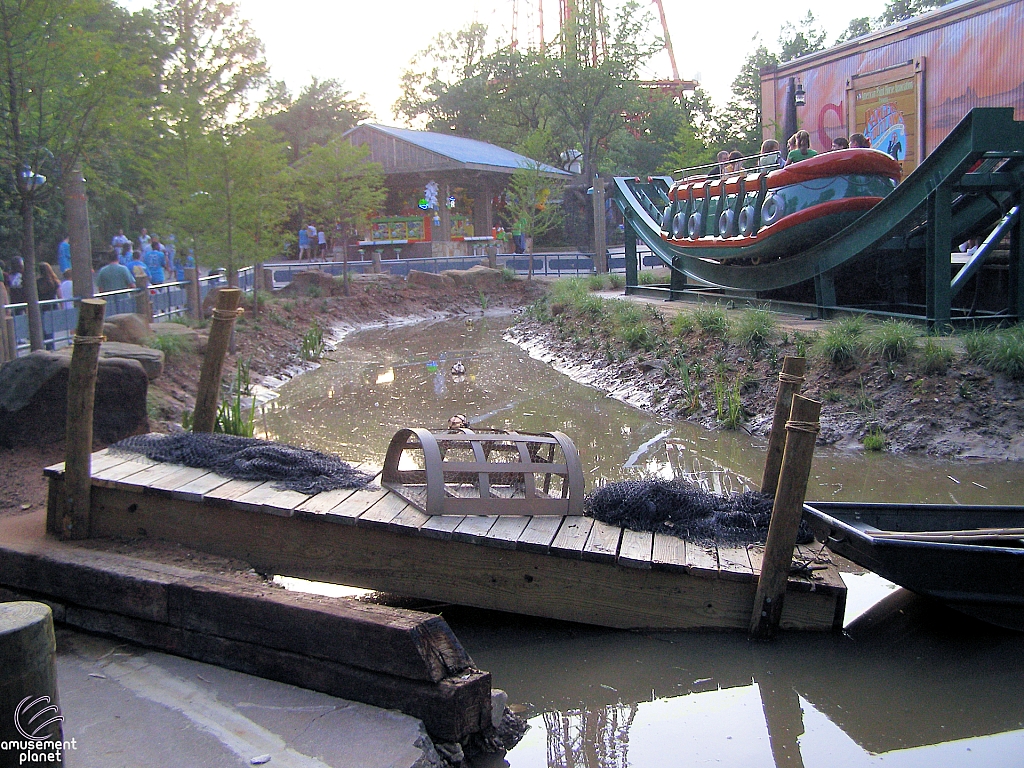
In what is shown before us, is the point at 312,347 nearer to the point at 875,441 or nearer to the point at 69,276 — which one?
the point at 69,276

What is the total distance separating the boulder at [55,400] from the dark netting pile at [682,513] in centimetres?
426

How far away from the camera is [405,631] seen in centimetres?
379

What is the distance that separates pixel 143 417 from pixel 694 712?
5.99m

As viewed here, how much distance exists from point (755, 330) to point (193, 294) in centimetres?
975

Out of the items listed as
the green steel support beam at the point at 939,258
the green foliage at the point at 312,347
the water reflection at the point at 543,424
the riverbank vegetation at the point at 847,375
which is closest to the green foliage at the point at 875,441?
the riverbank vegetation at the point at 847,375

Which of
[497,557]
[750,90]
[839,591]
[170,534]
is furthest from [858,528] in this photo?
[750,90]

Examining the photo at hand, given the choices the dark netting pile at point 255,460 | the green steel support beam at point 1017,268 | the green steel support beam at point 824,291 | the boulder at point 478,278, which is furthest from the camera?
the boulder at point 478,278

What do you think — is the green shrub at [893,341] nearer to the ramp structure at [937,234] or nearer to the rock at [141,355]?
the ramp structure at [937,234]

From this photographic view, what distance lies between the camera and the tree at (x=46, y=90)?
9195 millimetres

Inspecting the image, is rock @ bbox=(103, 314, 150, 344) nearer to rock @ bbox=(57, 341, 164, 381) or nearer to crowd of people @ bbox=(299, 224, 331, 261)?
rock @ bbox=(57, 341, 164, 381)

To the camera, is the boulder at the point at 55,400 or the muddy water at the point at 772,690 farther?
the boulder at the point at 55,400

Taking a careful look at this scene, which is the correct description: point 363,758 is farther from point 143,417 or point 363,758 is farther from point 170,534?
point 143,417

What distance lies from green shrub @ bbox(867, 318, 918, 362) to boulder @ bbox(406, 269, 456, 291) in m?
17.5

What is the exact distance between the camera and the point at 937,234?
10336 millimetres
